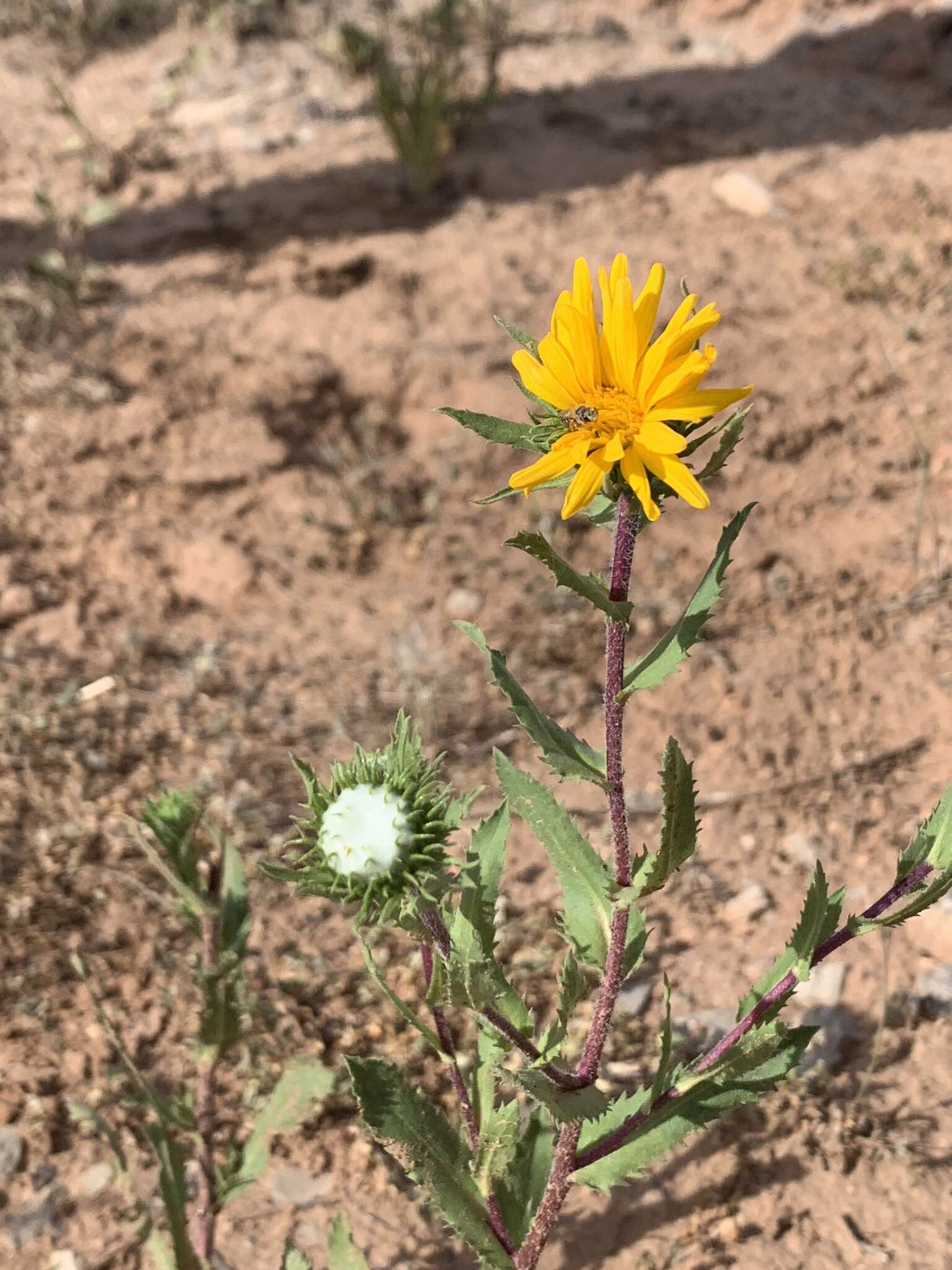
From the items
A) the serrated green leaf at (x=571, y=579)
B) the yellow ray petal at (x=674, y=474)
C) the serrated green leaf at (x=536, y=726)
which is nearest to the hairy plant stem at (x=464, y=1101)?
the serrated green leaf at (x=536, y=726)

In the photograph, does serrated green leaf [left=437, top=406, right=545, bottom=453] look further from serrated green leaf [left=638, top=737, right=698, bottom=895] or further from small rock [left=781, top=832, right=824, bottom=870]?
small rock [left=781, top=832, right=824, bottom=870]

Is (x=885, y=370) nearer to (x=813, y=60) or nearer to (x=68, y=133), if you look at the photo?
(x=813, y=60)

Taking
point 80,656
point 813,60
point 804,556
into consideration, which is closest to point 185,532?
point 80,656

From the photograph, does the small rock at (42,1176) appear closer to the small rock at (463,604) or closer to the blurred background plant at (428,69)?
the small rock at (463,604)

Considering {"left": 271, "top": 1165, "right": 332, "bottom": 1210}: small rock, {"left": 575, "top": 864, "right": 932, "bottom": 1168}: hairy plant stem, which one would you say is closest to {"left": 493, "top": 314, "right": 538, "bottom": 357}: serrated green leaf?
{"left": 575, "top": 864, "right": 932, "bottom": 1168}: hairy plant stem

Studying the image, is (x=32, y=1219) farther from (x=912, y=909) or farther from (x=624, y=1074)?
(x=912, y=909)
